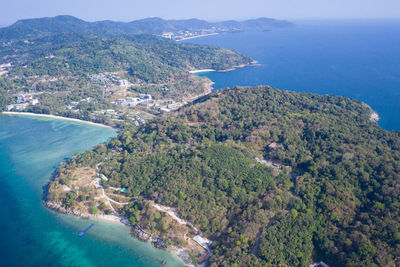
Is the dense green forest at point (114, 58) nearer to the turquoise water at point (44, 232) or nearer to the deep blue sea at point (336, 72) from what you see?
the deep blue sea at point (336, 72)

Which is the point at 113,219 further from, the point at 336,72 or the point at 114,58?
the point at 336,72

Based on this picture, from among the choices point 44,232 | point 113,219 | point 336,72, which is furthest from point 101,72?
point 336,72

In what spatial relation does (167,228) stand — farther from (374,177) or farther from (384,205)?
(374,177)

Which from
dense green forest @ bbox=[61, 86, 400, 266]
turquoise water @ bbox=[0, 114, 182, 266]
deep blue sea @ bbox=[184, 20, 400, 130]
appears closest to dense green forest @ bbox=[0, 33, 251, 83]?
deep blue sea @ bbox=[184, 20, 400, 130]

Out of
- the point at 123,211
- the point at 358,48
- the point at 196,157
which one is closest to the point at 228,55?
the point at 358,48

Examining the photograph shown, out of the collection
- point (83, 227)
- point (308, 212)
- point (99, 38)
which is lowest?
point (83, 227)
